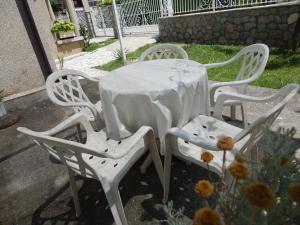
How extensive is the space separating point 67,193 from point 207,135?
1535 millimetres

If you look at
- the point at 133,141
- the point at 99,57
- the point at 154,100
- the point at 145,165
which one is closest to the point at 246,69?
the point at 154,100

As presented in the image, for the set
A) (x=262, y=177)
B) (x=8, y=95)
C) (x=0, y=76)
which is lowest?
A: (x=8, y=95)

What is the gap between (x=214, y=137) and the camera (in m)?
2.02

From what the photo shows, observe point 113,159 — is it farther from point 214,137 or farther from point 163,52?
point 163,52

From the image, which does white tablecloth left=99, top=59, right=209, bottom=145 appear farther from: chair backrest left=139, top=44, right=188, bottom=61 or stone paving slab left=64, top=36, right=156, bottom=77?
stone paving slab left=64, top=36, right=156, bottom=77

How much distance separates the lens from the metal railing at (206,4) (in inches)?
259

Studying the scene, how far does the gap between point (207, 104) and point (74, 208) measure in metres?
1.62

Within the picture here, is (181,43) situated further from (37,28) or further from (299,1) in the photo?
(37,28)

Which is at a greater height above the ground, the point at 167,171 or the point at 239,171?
the point at 239,171

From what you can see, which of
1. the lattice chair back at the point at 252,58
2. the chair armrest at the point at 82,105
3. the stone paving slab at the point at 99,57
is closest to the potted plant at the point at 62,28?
the stone paving slab at the point at 99,57

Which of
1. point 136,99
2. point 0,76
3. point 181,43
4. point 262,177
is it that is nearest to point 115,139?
point 136,99

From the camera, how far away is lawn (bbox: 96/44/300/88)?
4199 millimetres

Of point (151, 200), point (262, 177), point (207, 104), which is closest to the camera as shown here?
point (262, 177)

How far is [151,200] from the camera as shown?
86.8 inches
